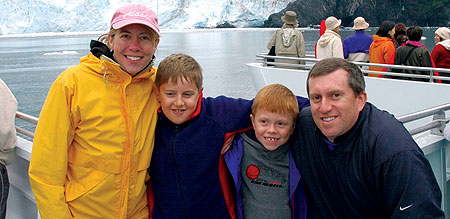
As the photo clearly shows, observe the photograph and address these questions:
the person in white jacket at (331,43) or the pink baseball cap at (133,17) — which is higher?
the pink baseball cap at (133,17)

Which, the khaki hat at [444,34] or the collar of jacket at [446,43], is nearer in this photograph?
the collar of jacket at [446,43]

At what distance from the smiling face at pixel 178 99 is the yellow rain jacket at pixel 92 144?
0.08 meters

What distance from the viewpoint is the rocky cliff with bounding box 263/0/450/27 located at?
53375mm

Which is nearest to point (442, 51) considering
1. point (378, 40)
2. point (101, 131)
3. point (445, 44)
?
point (445, 44)

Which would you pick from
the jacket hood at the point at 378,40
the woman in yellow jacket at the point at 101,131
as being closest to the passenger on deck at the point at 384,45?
the jacket hood at the point at 378,40

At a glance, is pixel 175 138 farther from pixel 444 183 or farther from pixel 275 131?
pixel 444 183

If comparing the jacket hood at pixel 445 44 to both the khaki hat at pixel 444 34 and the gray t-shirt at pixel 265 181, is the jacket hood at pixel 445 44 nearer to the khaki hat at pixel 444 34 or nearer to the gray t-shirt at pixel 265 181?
the khaki hat at pixel 444 34

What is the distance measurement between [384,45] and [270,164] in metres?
3.94

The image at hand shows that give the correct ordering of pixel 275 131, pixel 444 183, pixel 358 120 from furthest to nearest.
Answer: pixel 444 183 → pixel 275 131 → pixel 358 120

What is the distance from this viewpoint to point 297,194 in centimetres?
176

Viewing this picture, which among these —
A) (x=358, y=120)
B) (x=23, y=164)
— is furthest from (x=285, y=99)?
(x=23, y=164)

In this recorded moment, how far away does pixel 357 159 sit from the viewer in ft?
5.00

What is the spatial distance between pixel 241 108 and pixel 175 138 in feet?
1.03

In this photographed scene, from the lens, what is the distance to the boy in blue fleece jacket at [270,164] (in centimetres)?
176
